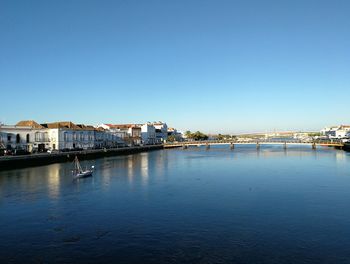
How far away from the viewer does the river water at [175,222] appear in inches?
783

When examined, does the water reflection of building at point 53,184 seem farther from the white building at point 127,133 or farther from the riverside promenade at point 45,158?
the white building at point 127,133

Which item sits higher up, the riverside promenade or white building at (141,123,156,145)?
white building at (141,123,156,145)

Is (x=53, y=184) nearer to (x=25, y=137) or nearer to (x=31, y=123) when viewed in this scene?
(x=25, y=137)

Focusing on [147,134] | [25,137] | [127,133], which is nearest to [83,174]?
[25,137]

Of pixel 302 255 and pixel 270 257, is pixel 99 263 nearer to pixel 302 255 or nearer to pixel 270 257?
pixel 270 257

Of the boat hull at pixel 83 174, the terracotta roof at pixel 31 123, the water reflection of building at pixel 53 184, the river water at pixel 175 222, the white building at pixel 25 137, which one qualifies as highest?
the terracotta roof at pixel 31 123

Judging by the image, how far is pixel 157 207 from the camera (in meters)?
31.6

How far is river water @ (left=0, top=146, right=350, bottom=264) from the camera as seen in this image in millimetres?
19878

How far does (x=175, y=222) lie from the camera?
26.4m

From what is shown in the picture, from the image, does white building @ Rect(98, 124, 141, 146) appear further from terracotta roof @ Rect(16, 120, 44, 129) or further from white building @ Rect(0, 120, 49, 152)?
white building @ Rect(0, 120, 49, 152)

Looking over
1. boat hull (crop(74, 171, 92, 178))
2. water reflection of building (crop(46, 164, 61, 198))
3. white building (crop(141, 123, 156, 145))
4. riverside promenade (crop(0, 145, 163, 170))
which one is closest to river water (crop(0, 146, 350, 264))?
water reflection of building (crop(46, 164, 61, 198))

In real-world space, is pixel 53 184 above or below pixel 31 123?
below

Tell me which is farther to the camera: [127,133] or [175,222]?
[127,133]

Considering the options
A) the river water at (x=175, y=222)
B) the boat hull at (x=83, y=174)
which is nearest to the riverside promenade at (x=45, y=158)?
the boat hull at (x=83, y=174)
